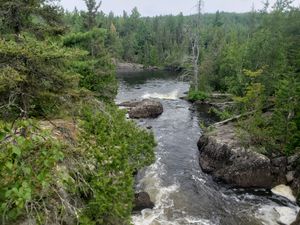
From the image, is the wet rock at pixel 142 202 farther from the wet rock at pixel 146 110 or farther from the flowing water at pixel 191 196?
the wet rock at pixel 146 110

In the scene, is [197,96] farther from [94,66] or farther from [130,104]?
[94,66]

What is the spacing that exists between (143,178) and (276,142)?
9.18m

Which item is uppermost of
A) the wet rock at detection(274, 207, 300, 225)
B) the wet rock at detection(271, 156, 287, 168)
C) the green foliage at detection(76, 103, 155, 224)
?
the green foliage at detection(76, 103, 155, 224)

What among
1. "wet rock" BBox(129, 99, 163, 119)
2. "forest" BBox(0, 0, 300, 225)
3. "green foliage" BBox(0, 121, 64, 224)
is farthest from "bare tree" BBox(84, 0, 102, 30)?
"green foliage" BBox(0, 121, 64, 224)

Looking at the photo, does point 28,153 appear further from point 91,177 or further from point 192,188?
point 192,188

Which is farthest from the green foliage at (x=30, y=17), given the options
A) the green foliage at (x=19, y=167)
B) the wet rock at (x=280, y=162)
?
the wet rock at (x=280, y=162)

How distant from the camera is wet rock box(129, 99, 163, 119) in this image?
3381cm

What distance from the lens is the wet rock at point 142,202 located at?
16375mm

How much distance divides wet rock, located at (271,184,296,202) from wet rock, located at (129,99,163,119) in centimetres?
1721

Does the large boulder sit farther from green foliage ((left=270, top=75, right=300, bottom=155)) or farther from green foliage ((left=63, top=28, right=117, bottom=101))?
green foliage ((left=63, top=28, right=117, bottom=101))

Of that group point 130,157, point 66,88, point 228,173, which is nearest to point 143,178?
point 228,173

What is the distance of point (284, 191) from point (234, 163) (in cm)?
324

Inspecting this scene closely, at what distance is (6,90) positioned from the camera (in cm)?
842

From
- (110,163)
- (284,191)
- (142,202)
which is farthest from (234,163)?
(110,163)
